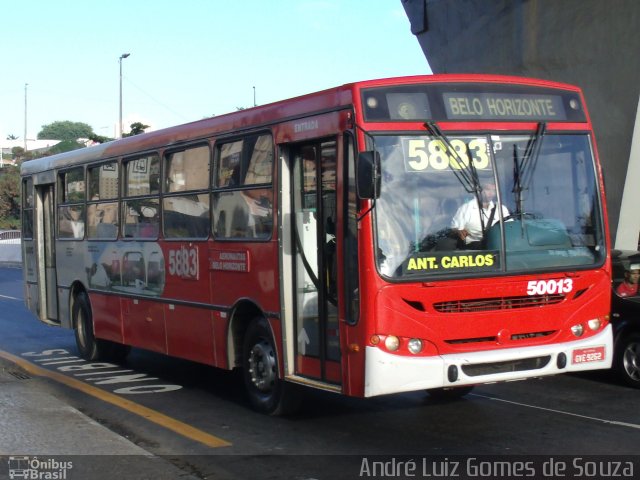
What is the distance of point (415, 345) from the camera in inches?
296

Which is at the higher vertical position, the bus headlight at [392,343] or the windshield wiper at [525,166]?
the windshield wiper at [525,166]

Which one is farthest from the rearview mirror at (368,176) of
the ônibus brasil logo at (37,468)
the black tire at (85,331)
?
the black tire at (85,331)

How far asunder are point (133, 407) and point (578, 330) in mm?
4675

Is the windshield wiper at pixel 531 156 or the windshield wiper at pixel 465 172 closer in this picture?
the windshield wiper at pixel 465 172

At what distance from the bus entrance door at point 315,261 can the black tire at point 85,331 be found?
19.3 feet

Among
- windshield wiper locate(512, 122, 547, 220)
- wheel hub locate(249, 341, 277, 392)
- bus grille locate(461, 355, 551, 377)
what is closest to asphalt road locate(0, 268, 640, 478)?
wheel hub locate(249, 341, 277, 392)

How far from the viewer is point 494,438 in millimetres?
7949

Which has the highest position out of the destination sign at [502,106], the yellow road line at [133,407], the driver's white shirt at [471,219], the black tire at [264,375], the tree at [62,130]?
the tree at [62,130]

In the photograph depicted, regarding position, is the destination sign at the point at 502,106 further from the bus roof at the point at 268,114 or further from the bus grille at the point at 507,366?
the bus grille at the point at 507,366

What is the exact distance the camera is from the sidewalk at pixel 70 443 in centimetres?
688

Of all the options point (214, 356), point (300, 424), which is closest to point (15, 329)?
point (214, 356)

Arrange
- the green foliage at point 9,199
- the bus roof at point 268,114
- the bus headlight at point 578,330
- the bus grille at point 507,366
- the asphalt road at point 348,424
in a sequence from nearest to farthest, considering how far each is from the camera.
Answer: the asphalt road at point 348,424 → the bus grille at point 507,366 → the bus roof at point 268,114 → the bus headlight at point 578,330 → the green foliage at point 9,199

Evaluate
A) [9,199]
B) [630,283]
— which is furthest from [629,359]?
[9,199]

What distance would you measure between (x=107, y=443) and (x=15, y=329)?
38.2 feet
